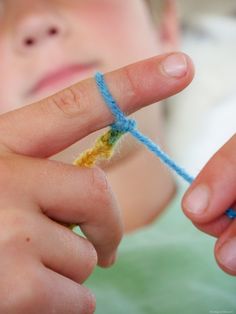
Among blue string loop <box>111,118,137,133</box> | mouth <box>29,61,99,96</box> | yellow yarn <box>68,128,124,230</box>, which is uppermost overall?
blue string loop <box>111,118,137,133</box>

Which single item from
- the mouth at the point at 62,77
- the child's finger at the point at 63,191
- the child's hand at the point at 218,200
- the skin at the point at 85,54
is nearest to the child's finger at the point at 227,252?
the child's hand at the point at 218,200

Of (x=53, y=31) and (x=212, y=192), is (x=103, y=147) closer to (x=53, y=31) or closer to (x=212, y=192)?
(x=212, y=192)

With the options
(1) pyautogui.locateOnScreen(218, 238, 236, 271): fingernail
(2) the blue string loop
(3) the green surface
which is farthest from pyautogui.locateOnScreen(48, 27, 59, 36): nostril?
(1) pyautogui.locateOnScreen(218, 238, 236, 271): fingernail

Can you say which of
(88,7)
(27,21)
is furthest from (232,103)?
(27,21)

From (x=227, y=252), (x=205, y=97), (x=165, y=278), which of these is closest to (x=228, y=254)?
(x=227, y=252)

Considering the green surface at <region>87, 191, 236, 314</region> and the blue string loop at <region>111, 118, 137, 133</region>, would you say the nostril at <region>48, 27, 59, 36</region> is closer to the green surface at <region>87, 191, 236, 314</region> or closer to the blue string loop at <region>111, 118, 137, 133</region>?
the green surface at <region>87, 191, 236, 314</region>
